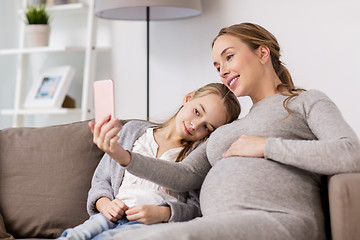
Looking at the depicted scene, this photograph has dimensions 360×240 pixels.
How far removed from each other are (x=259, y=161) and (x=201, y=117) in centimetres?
32

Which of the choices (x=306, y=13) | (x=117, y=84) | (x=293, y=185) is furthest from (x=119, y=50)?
(x=293, y=185)

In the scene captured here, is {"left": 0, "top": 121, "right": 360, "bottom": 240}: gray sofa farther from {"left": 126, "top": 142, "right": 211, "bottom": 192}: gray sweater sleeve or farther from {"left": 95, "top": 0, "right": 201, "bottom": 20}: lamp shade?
{"left": 95, "top": 0, "right": 201, "bottom": 20}: lamp shade

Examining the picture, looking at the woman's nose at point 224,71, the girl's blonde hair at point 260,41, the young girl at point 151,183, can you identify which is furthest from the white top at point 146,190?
the girl's blonde hair at point 260,41

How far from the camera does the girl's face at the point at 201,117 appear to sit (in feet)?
5.77

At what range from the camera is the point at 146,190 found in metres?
1.68

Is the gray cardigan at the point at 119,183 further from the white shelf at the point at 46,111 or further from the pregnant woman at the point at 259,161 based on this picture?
the white shelf at the point at 46,111

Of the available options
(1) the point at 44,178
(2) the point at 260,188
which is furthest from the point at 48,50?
(2) the point at 260,188

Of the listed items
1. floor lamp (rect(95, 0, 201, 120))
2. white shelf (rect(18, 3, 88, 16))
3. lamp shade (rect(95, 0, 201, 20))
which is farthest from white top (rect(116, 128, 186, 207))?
white shelf (rect(18, 3, 88, 16))

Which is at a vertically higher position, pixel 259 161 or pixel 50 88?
pixel 259 161

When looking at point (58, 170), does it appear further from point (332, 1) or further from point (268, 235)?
point (332, 1)

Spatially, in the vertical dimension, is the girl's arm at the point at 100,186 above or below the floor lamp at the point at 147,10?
below

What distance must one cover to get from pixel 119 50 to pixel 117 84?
0.67ft

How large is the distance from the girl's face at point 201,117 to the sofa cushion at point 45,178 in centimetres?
43

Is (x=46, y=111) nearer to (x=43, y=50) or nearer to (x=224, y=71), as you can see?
(x=43, y=50)
